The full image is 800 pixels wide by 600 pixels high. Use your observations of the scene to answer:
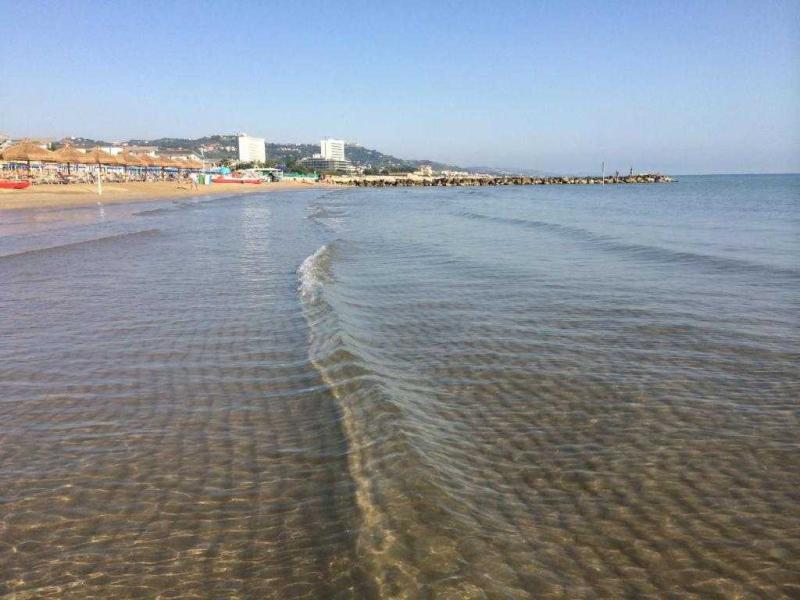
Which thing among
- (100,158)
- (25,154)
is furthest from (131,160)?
(25,154)

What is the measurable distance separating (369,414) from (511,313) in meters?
5.02

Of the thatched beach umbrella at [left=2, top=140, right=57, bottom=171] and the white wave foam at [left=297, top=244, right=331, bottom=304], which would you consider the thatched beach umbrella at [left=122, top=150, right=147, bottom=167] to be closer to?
the thatched beach umbrella at [left=2, top=140, right=57, bottom=171]

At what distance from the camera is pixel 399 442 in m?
5.25

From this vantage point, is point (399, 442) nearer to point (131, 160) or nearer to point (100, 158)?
point (100, 158)

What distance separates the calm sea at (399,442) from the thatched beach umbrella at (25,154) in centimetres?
5761

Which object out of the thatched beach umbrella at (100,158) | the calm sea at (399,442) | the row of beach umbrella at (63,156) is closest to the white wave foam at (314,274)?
the calm sea at (399,442)

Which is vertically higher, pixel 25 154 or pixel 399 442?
pixel 25 154

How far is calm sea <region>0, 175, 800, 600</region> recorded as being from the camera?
3629 millimetres

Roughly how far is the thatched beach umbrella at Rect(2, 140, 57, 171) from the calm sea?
57.6 meters

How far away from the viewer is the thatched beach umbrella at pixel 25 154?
57.6 meters

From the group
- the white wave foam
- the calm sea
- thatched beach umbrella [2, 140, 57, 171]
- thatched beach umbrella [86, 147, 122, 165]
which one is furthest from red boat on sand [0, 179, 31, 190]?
the calm sea

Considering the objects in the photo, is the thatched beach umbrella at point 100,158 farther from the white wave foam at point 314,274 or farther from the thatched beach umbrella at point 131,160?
the white wave foam at point 314,274

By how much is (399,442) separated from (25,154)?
67.9 metres

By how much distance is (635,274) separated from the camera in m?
14.2
